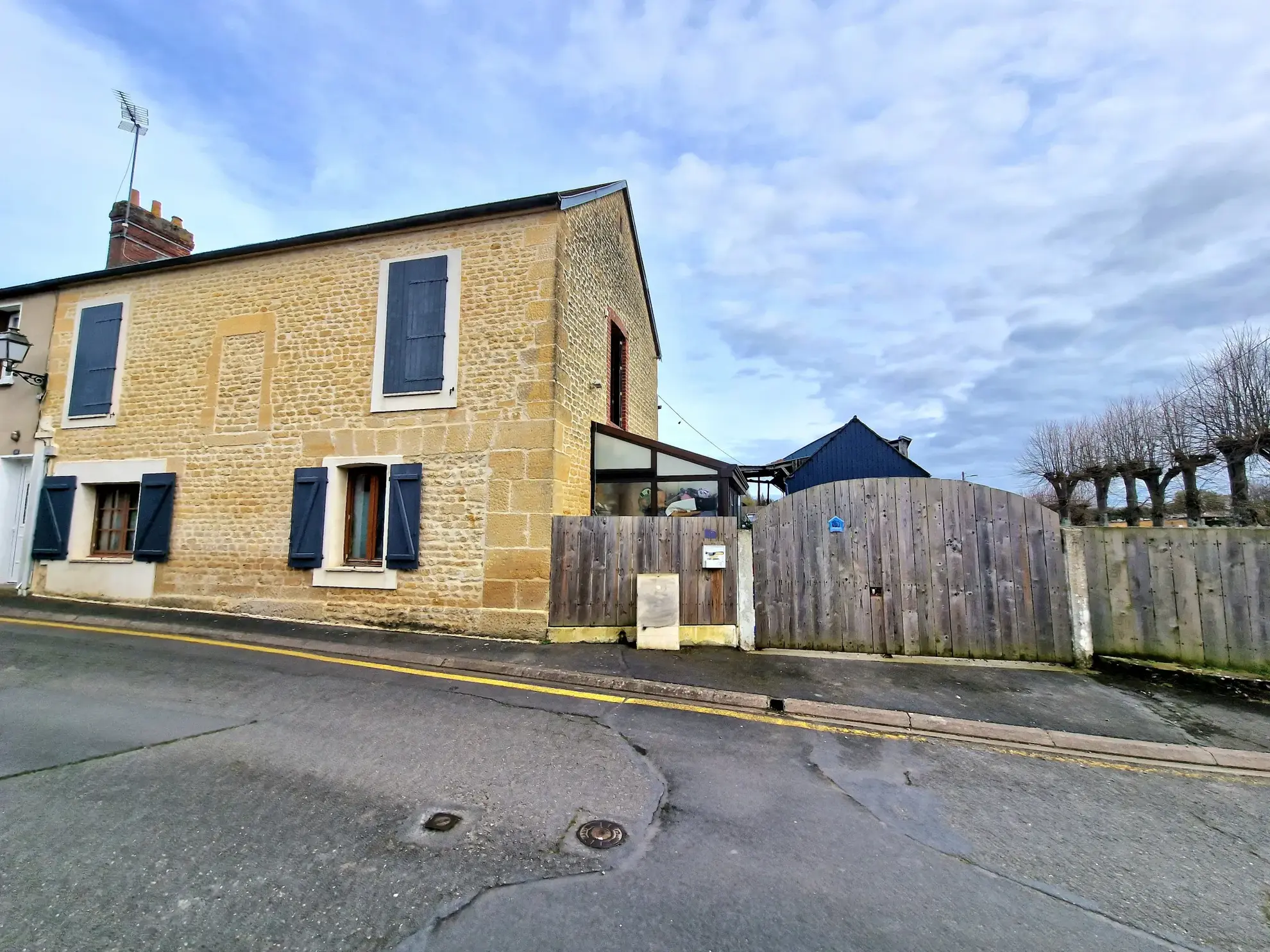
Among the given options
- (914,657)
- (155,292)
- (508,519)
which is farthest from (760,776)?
(155,292)

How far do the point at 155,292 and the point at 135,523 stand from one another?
4466 millimetres

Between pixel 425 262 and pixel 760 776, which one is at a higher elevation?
pixel 425 262

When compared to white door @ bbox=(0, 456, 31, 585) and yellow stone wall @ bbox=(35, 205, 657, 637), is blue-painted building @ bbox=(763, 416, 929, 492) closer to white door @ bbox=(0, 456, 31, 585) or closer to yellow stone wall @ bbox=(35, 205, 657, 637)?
yellow stone wall @ bbox=(35, 205, 657, 637)

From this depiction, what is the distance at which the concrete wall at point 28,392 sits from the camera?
11.0 metres

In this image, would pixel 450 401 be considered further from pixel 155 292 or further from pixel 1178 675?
pixel 1178 675

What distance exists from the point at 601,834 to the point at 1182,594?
25.0 feet

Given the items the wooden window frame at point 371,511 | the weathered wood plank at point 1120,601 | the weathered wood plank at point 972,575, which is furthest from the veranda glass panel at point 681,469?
the weathered wood plank at point 1120,601

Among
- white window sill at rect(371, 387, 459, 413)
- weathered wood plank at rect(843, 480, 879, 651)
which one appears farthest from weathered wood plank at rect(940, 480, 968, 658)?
white window sill at rect(371, 387, 459, 413)

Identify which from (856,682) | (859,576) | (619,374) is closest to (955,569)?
(859,576)

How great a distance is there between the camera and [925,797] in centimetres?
376

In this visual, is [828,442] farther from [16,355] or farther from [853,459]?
[16,355]

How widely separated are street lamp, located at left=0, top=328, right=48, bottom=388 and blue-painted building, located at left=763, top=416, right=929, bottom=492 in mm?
22245

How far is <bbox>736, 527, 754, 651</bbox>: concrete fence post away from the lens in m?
7.45

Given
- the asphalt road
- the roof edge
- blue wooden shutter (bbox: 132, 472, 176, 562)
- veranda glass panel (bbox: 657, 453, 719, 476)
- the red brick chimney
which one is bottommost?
the asphalt road
